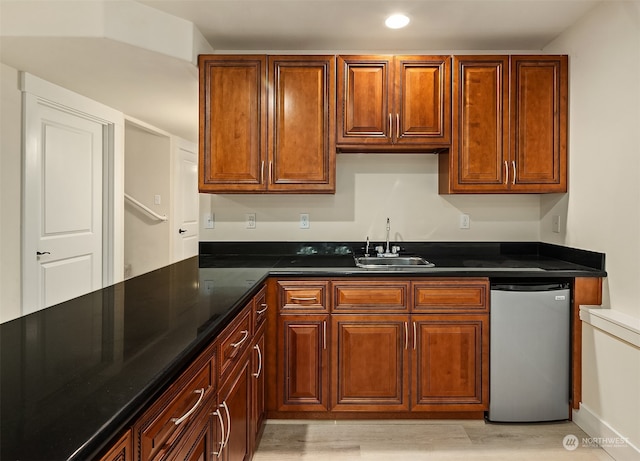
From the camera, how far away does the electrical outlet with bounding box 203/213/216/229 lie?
323cm

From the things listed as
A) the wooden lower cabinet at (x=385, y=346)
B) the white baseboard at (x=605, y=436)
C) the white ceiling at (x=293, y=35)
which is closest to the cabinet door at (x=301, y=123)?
the white ceiling at (x=293, y=35)

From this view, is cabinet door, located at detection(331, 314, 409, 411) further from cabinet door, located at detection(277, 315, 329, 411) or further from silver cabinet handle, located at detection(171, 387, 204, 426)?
silver cabinet handle, located at detection(171, 387, 204, 426)

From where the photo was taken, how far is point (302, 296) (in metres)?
2.55

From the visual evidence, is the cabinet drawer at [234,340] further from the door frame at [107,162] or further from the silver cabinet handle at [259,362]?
the door frame at [107,162]

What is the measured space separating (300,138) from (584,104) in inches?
67.1

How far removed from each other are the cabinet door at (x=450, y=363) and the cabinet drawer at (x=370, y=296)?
0.14 metres

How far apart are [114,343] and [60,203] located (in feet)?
9.54

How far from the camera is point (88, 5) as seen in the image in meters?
2.43

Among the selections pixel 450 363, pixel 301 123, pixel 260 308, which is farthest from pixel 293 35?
pixel 450 363

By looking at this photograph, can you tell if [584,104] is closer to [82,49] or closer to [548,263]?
[548,263]

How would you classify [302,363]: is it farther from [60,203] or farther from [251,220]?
[60,203]

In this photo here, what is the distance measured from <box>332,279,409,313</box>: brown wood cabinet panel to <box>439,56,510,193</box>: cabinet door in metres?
0.81

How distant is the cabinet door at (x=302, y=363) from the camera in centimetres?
255

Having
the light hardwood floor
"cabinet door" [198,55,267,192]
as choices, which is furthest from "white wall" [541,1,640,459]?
"cabinet door" [198,55,267,192]
